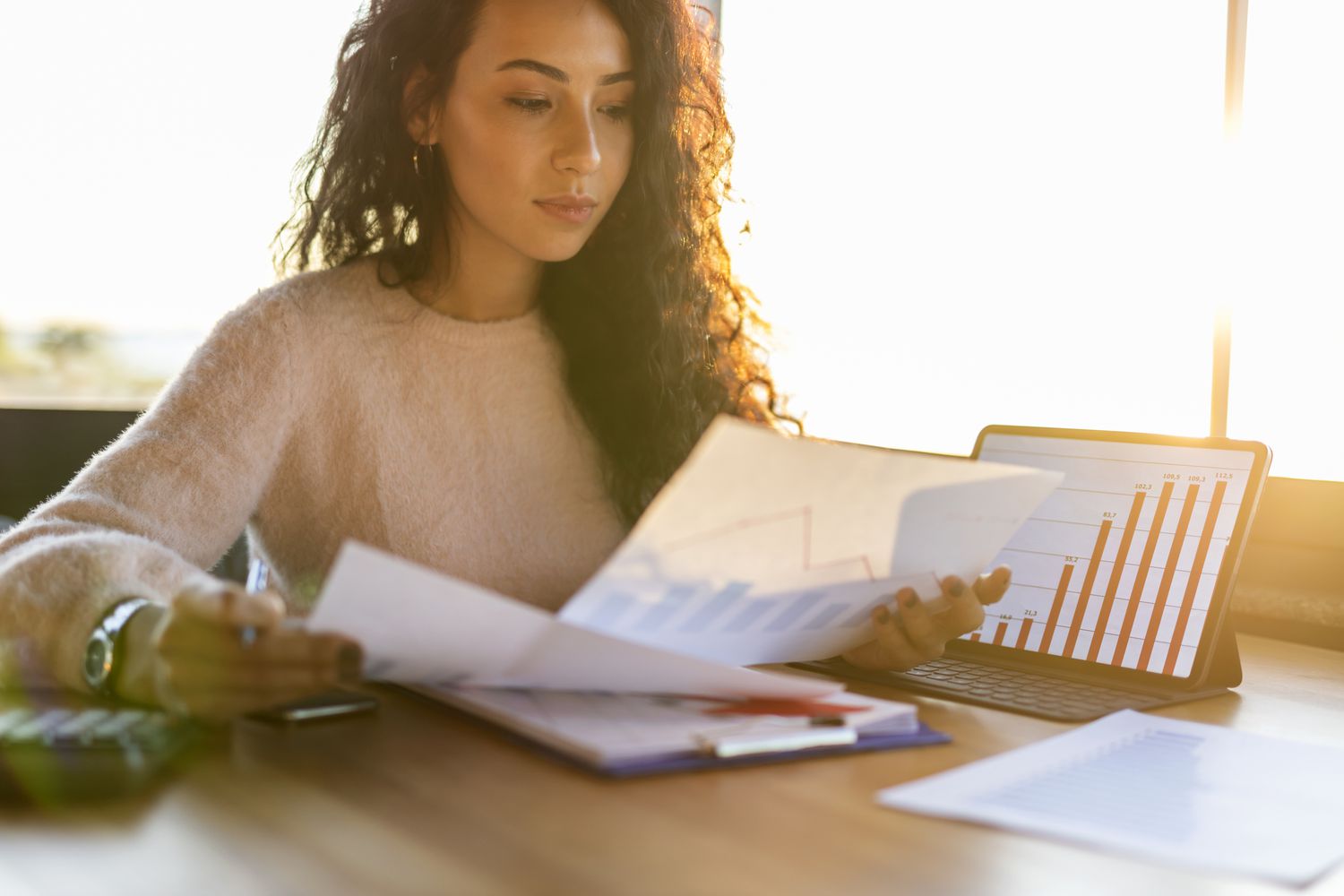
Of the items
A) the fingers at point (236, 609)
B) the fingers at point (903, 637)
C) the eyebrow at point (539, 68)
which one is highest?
the eyebrow at point (539, 68)

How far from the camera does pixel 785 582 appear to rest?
74 centimetres

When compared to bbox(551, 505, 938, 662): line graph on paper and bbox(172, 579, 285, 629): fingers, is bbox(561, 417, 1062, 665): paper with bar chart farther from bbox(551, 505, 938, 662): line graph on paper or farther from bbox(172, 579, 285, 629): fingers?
bbox(172, 579, 285, 629): fingers

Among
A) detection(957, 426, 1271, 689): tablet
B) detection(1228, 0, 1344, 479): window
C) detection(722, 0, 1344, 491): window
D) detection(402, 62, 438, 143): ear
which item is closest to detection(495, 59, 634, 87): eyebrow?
detection(402, 62, 438, 143): ear

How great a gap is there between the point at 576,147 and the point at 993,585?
682 mm

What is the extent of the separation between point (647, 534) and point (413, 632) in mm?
144

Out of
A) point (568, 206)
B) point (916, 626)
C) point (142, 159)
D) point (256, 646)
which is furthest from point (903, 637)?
point (142, 159)

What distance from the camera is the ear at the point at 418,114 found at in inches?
53.5

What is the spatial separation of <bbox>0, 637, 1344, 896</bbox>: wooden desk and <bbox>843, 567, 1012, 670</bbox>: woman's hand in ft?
0.65

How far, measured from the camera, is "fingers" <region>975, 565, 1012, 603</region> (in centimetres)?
93

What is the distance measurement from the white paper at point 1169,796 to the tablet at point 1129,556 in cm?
19

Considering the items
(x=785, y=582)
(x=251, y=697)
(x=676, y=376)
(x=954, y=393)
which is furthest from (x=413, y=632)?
(x=954, y=393)

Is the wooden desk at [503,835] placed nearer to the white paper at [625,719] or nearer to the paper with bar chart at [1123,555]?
the white paper at [625,719]

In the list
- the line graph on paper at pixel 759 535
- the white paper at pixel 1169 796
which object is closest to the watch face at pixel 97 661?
the line graph on paper at pixel 759 535

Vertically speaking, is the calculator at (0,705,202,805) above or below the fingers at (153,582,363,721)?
below
